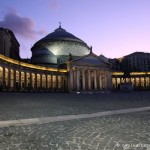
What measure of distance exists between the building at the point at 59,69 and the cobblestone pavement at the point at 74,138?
47.0m

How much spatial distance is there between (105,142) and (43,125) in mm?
3616

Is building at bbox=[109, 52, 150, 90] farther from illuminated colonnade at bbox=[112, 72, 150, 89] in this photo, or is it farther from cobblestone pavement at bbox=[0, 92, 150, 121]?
cobblestone pavement at bbox=[0, 92, 150, 121]

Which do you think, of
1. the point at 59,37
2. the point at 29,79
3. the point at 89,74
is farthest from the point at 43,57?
the point at 29,79

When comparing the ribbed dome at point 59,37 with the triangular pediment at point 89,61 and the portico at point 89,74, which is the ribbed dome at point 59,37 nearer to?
the triangular pediment at point 89,61

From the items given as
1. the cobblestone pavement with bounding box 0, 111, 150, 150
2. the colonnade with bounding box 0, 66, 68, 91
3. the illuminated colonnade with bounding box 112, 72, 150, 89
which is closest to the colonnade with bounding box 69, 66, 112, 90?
the colonnade with bounding box 0, 66, 68, 91

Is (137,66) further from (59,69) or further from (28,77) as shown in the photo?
(28,77)

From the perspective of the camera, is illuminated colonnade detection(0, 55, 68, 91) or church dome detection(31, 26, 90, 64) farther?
church dome detection(31, 26, 90, 64)

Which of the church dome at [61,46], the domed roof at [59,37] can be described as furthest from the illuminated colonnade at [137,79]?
the domed roof at [59,37]

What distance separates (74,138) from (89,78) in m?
76.9

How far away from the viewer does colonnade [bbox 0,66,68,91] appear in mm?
54344

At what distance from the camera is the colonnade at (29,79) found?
54.3 metres

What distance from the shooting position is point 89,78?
83.6 metres

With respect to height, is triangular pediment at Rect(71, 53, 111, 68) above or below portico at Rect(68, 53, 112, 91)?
above

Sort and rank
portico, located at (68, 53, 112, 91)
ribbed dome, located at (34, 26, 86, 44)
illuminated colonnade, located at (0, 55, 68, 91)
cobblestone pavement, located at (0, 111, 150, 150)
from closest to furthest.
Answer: cobblestone pavement, located at (0, 111, 150, 150) → illuminated colonnade, located at (0, 55, 68, 91) → portico, located at (68, 53, 112, 91) → ribbed dome, located at (34, 26, 86, 44)
